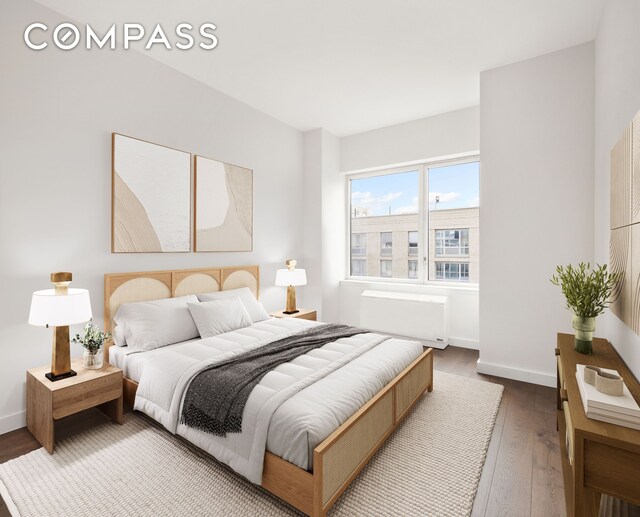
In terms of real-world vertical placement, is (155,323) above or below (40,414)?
above

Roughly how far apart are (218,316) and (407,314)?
2.47 metres

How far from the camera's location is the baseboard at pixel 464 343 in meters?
4.16

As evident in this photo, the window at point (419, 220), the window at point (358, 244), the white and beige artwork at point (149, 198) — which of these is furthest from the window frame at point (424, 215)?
the white and beige artwork at point (149, 198)

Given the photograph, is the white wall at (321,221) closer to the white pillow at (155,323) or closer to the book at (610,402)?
the white pillow at (155,323)

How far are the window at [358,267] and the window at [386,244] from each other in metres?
0.37

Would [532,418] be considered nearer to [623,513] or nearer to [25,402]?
[623,513]

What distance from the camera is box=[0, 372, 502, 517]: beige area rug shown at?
1662 millimetres

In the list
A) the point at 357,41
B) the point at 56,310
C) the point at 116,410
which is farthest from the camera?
the point at 357,41

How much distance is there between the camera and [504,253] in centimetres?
330

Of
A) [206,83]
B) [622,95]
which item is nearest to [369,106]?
[206,83]

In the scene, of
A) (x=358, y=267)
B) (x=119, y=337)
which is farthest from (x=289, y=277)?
(x=119, y=337)

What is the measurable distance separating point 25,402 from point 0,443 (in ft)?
0.88

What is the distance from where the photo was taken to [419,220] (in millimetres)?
4695

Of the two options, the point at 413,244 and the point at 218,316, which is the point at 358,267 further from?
the point at 218,316
